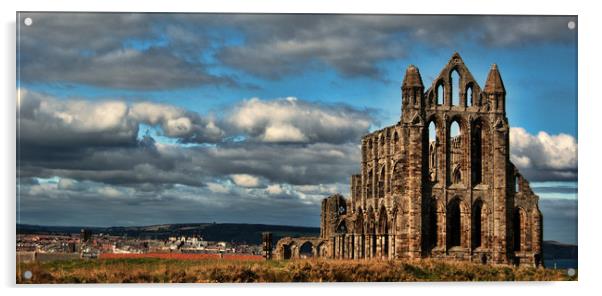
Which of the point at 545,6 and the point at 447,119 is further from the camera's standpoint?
the point at 447,119

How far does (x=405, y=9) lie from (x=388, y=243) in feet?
62.7

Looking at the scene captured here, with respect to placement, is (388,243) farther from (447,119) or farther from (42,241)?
(42,241)

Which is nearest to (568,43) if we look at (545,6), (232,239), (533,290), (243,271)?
(545,6)

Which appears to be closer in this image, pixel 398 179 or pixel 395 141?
pixel 398 179

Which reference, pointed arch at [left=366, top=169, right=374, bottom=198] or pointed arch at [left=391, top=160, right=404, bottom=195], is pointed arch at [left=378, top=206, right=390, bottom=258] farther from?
pointed arch at [left=366, top=169, right=374, bottom=198]

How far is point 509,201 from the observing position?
53.5 metres

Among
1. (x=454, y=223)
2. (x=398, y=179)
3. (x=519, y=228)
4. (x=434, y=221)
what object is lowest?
(x=519, y=228)

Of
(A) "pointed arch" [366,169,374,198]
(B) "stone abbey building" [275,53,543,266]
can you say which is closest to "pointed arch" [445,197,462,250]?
(B) "stone abbey building" [275,53,543,266]

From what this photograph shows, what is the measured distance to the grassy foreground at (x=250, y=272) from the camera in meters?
37.0

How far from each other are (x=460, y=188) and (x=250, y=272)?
1809cm

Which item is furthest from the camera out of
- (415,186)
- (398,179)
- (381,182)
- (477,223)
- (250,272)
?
(381,182)

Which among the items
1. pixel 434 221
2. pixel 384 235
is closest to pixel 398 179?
pixel 434 221

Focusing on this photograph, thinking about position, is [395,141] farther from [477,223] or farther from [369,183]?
[369,183]

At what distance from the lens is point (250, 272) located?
3856 centimetres
